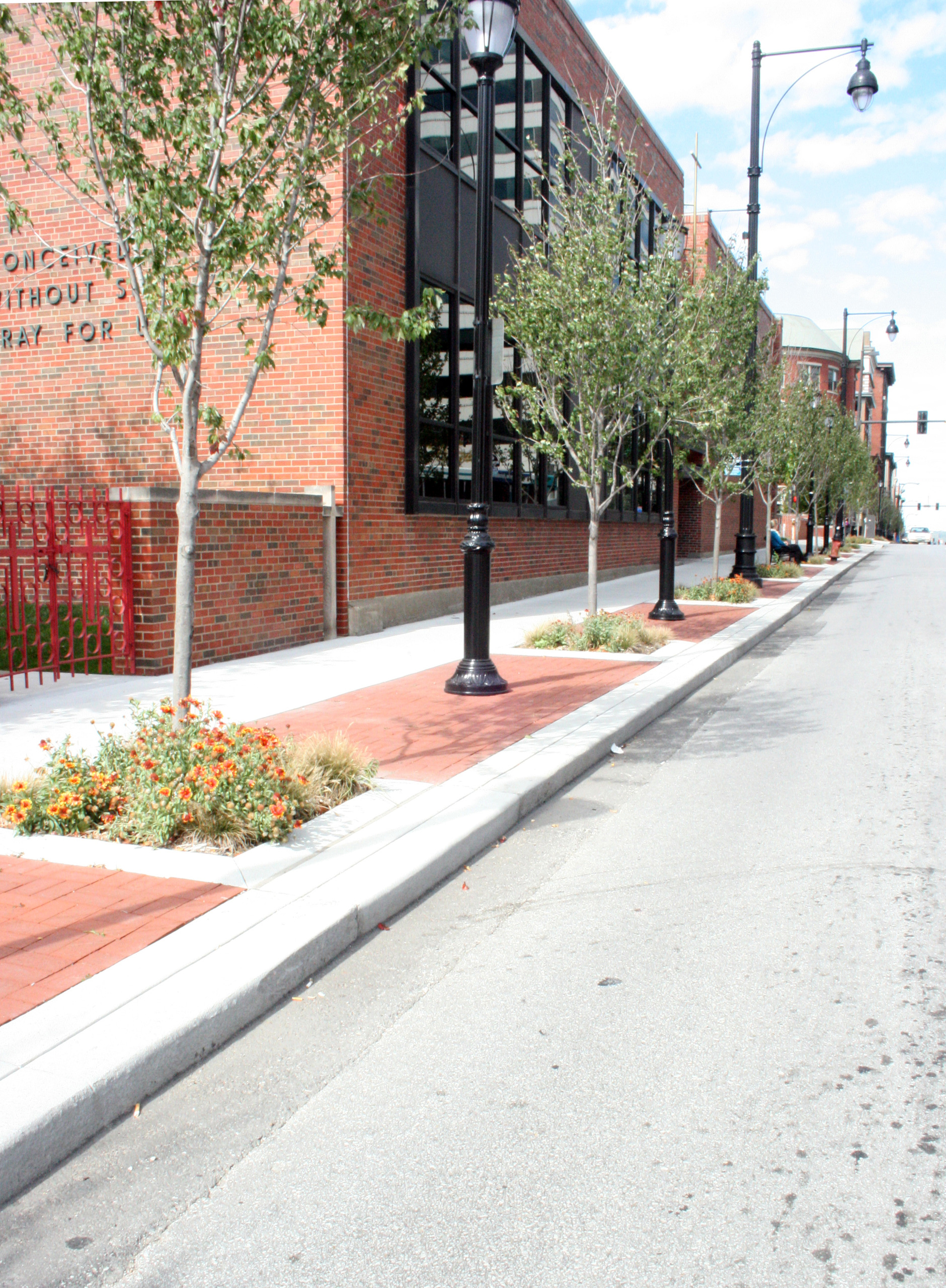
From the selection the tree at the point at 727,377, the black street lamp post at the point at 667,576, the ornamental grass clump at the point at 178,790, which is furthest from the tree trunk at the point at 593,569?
the ornamental grass clump at the point at 178,790

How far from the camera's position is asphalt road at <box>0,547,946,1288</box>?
2.50 m

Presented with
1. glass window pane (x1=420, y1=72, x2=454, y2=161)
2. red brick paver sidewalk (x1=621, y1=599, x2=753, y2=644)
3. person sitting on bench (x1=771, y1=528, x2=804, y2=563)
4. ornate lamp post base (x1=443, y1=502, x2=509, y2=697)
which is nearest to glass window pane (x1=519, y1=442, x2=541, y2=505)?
red brick paver sidewalk (x1=621, y1=599, x2=753, y2=644)

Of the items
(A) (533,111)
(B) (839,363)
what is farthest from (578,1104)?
(B) (839,363)

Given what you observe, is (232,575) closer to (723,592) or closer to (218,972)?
(218,972)

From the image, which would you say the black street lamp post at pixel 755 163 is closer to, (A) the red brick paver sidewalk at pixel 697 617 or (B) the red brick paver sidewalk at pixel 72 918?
(A) the red brick paver sidewalk at pixel 697 617

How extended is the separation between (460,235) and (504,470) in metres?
3.78

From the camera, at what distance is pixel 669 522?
1562 centimetres

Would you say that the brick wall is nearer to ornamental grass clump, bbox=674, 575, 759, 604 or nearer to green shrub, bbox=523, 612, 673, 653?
green shrub, bbox=523, 612, 673, 653

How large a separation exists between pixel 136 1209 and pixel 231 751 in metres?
2.82

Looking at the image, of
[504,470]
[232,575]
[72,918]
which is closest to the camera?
[72,918]

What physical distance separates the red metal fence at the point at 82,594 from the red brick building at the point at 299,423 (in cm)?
18

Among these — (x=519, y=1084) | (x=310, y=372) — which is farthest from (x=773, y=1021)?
(x=310, y=372)

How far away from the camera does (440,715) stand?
814cm

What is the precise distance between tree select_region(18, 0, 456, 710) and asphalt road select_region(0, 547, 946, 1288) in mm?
2476
